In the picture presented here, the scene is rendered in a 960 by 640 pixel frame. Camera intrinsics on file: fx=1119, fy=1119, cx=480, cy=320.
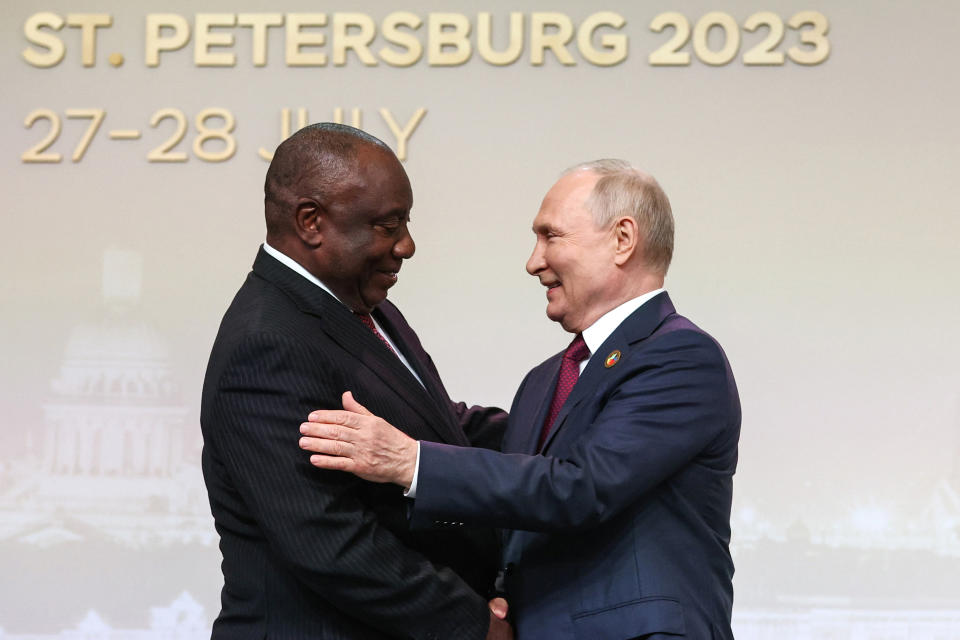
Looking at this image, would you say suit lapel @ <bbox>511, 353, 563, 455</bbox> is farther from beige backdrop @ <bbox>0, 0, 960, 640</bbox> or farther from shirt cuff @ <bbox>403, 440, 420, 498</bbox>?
beige backdrop @ <bbox>0, 0, 960, 640</bbox>

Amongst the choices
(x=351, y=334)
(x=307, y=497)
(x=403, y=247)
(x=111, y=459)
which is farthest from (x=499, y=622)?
(x=111, y=459)

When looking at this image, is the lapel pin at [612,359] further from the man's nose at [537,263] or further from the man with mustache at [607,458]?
the man's nose at [537,263]

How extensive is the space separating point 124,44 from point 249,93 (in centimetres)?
49

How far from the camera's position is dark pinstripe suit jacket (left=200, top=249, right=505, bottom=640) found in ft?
6.03

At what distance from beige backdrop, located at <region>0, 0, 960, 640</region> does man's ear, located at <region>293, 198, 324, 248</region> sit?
2.02m

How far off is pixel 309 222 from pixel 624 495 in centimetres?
74

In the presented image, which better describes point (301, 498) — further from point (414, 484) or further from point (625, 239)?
point (625, 239)

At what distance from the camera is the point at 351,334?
2.02 meters

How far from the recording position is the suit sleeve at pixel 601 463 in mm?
1886

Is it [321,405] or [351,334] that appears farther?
[351,334]

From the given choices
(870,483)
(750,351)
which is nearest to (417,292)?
(750,351)

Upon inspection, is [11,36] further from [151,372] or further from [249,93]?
[151,372]

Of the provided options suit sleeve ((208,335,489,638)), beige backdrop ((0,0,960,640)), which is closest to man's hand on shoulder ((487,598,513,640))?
suit sleeve ((208,335,489,638))

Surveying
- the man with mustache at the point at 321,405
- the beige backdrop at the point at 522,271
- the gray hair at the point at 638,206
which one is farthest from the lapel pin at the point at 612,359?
the beige backdrop at the point at 522,271
